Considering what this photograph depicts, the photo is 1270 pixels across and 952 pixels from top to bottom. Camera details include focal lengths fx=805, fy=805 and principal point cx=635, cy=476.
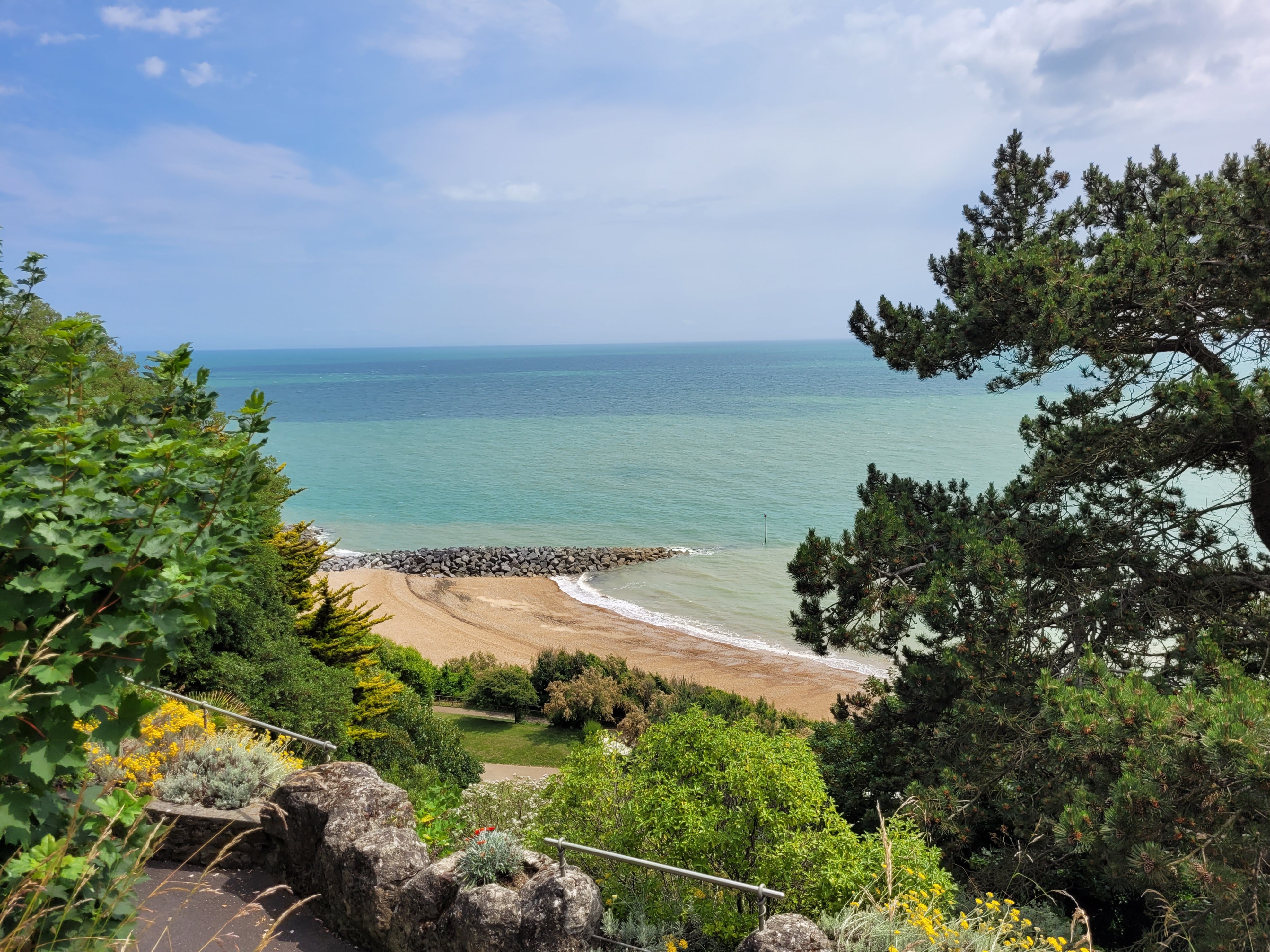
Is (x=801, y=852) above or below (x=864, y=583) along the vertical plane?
below


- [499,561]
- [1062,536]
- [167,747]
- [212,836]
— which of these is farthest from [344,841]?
[499,561]

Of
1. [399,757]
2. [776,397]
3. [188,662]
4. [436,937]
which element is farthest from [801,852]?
[776,397]

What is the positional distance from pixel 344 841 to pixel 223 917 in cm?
81

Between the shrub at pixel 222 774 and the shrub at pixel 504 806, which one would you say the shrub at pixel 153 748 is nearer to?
the shrub at pixel 222 774

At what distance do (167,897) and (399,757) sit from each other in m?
6.03

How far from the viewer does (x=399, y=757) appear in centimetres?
1116

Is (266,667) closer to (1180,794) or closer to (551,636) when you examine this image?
(1180,794)

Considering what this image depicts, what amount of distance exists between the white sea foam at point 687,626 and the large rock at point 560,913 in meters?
18.0

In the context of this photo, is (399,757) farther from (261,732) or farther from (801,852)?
(801,852)

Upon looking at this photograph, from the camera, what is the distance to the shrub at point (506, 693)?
18484 mm

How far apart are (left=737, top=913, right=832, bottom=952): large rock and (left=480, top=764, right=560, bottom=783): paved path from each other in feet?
30.1

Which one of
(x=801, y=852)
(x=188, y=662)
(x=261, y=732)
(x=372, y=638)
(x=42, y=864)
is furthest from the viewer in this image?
(x=372, y=638)

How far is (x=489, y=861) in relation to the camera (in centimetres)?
494

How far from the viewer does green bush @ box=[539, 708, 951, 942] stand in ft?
15.3
